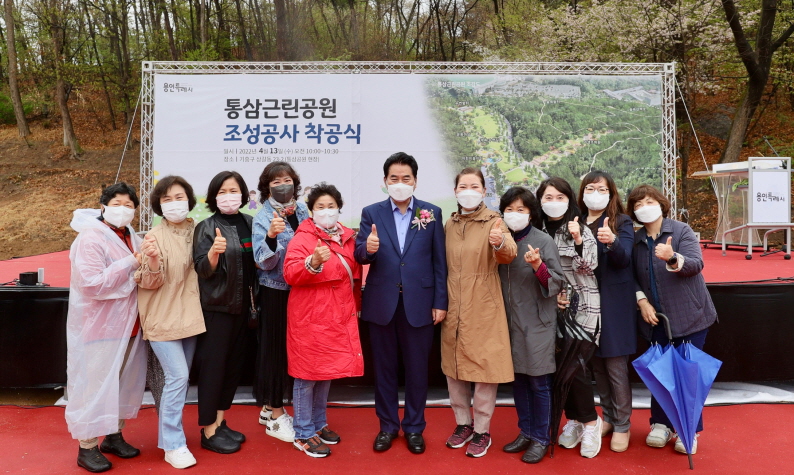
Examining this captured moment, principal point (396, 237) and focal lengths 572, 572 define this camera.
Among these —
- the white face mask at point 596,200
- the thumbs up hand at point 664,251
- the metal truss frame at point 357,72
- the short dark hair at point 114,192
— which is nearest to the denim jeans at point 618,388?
the thumbs up hand at point 664,251

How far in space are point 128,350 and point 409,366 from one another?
1.47m

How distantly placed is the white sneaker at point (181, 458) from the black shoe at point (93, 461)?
286 mm

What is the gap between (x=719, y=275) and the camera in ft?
20.9

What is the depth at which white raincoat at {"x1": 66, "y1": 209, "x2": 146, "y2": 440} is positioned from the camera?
9.11ft

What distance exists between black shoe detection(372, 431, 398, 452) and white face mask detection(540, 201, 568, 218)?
1.47 metres

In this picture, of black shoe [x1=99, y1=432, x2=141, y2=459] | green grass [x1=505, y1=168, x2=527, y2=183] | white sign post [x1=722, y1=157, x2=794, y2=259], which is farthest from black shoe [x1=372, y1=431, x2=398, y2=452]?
white sign post [x1=722, y1=157, x2=794, y2=259]

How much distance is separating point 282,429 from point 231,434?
28cm

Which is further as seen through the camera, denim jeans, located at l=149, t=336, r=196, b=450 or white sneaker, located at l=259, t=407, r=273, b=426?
white sneaker, located at l=259, t=407, r=273, b=426

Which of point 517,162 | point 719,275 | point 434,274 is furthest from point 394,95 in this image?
point 434,274

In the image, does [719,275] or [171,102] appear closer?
[719,275]

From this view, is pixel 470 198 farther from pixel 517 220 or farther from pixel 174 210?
pixel 174 210

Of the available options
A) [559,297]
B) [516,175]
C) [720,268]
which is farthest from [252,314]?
[720,268]

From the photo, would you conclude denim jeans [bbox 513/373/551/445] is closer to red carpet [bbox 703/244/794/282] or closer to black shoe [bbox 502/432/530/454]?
black shoe [bbox 502/432/530/454]

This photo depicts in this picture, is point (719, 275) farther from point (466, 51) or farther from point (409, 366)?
point (466, 51)
